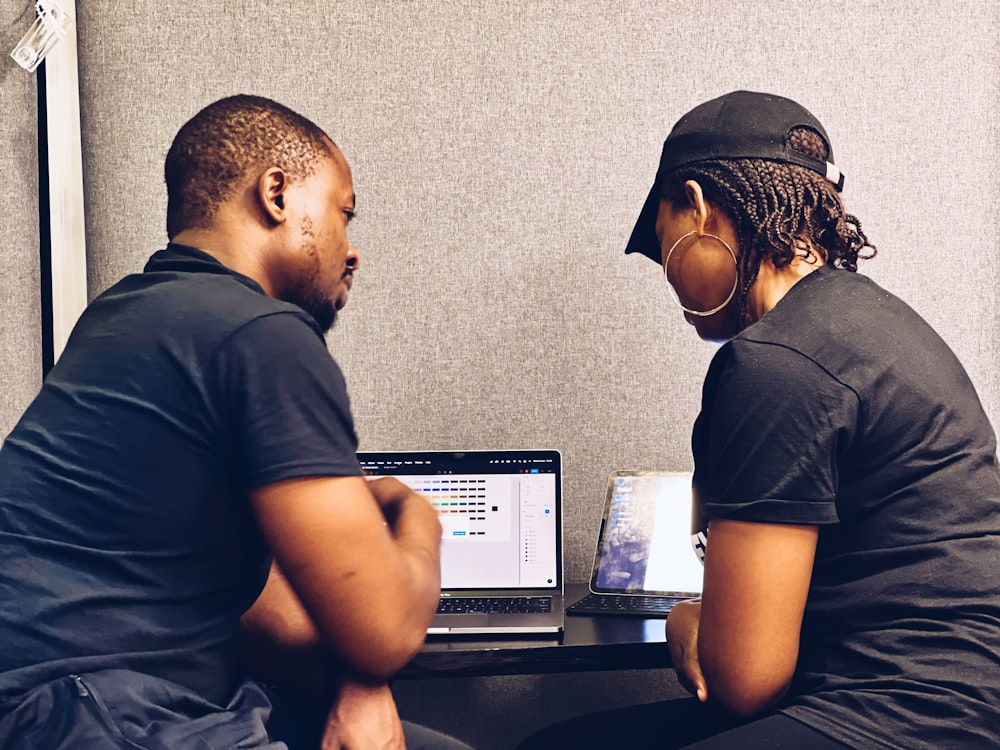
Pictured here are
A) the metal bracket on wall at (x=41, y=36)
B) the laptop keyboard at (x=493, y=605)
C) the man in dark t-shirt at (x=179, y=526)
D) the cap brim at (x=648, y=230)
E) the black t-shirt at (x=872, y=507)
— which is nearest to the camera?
the man in dark t-shirt at (x=179, y=526)

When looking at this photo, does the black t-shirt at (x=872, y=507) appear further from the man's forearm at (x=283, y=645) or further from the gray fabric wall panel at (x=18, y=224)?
the gray fabric wall panel at (x=18, y=224)

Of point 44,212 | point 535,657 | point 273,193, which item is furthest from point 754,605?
point 44,212

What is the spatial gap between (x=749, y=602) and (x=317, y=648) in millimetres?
455

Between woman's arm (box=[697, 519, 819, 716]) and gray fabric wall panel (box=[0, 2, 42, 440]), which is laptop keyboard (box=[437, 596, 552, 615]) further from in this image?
gray fabric wall panel (box=[0, 2, 42, 440])

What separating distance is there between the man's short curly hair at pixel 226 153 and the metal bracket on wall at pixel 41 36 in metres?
0.67

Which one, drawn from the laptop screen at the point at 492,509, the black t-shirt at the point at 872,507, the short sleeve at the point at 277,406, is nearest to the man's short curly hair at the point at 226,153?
the short sleeve at the point at 277,406

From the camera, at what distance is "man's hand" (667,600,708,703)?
102 centimetres

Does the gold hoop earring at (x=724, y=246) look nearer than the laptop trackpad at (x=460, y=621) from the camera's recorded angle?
Yes

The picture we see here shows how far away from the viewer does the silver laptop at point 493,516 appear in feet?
4.91

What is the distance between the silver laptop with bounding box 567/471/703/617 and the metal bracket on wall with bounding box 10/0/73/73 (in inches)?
47.8

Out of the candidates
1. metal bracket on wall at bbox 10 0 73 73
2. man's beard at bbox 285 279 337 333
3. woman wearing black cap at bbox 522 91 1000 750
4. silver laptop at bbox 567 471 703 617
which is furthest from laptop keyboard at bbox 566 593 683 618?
metal bracket on wall at bbox 10 0 73 73

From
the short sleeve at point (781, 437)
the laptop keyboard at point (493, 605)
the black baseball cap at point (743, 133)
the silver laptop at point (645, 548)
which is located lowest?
→ the laptop keyboard at point (493, 605)

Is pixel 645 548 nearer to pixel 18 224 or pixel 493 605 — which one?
pixel 493 605

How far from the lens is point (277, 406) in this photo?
0.80 metres
